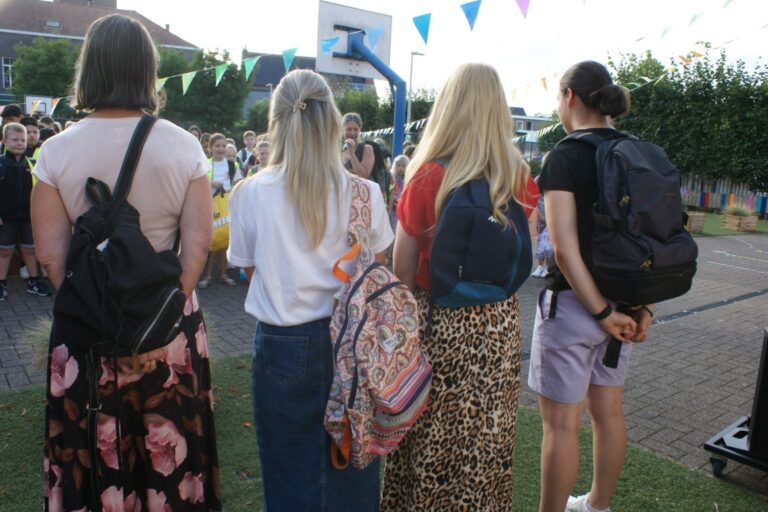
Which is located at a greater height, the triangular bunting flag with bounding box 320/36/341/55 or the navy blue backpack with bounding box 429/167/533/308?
the triangular bunting flag with bounding box 320/36/341/55

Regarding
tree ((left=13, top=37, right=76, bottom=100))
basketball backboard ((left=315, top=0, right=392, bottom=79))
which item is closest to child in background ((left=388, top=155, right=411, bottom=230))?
basketball backboard ((left=315, top=0, right=392, bottom=79))

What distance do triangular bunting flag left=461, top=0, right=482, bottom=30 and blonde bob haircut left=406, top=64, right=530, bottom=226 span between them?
5.12 m

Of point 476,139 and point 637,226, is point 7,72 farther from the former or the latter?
point 637,226

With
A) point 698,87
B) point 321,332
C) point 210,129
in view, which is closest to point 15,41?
point 210,129

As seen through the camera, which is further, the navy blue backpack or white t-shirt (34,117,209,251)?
the navy blue backpack

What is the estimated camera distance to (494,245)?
2.18 metres

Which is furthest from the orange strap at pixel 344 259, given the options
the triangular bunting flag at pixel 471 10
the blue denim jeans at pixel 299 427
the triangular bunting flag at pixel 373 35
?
the triangular bunting flag at pixel 373 35

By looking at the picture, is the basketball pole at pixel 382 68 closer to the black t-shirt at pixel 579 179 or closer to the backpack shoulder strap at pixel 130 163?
the black t-shirt at pixel 579 179

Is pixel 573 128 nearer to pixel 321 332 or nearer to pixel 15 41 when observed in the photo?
pixel 321 332

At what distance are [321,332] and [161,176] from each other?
752 millimetres

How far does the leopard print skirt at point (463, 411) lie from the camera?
230 cm

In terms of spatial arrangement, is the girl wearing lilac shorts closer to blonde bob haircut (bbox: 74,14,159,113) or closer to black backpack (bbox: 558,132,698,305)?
black backpack (bbox: 558,132,698,305)

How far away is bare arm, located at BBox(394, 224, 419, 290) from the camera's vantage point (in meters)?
2.36

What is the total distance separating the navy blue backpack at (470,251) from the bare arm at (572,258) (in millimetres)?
263
